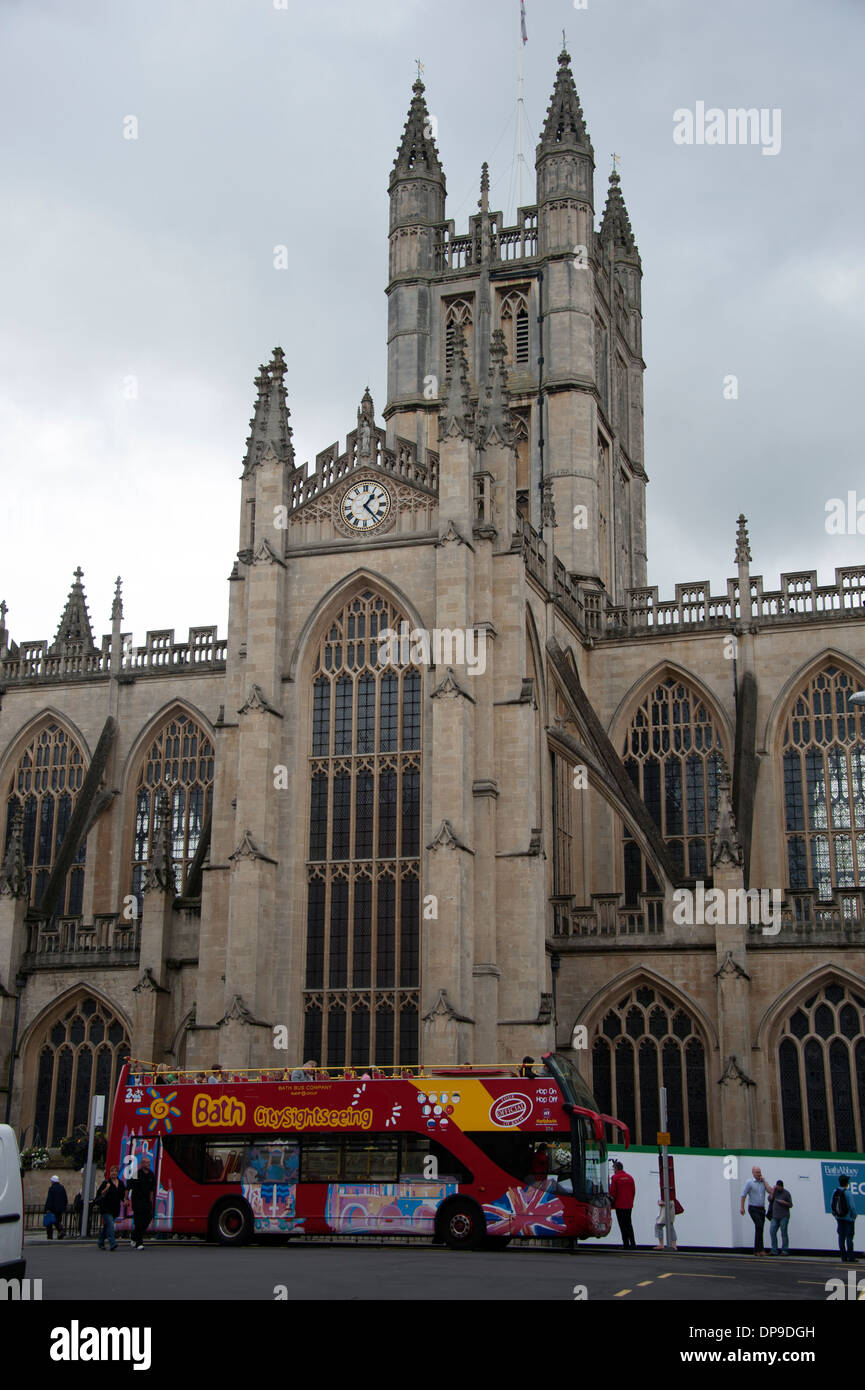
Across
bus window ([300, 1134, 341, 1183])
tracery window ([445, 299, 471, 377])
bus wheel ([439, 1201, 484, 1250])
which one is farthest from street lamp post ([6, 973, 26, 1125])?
tracery window ([445, 299, 471, 377])

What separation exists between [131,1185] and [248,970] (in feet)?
31.3

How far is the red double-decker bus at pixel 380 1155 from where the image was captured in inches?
939

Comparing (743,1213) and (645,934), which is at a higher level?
(645,934)

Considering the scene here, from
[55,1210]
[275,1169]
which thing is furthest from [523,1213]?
[55,1210]

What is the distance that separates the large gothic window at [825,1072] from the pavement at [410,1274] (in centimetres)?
808

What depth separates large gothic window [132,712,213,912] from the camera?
151 feet

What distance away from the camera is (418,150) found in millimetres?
54594

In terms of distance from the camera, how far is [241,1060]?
33188 millimetres

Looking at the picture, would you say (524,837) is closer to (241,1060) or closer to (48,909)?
(241,1060)

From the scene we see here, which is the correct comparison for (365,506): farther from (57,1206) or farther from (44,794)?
(57,1206)

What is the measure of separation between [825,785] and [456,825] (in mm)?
12401
